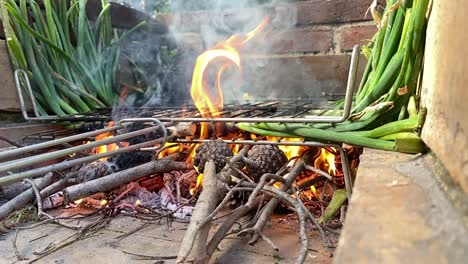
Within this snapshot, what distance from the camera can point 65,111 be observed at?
7.02 feet

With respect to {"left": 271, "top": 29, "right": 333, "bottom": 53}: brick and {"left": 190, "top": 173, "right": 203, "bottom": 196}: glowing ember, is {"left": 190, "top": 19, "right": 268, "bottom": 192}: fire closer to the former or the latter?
{"left": 271, "top": 29, "right": 333, "bottom": 53}: brick

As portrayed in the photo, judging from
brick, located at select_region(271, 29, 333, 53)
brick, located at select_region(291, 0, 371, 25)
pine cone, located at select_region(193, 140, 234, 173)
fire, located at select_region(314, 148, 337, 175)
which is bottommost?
fire, located at select_region(314, 148, 337, 175)

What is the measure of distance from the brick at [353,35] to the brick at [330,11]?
0.06m

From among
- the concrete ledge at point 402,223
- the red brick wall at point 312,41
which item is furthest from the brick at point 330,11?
the concrete ledge at point 402,223

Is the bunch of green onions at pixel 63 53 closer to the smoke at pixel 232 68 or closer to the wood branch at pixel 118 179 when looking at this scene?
the smoke at pixel 232 68

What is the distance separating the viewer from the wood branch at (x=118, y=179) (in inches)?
58.6

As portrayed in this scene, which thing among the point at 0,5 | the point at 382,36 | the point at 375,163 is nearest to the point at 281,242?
the point at 375,163

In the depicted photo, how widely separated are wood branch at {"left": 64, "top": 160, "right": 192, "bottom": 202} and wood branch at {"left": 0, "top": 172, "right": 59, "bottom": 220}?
0.41 ft

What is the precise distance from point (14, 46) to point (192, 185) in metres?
1.19

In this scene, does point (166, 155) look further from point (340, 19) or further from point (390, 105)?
point (340, 19)

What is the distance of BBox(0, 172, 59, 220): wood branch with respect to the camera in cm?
136

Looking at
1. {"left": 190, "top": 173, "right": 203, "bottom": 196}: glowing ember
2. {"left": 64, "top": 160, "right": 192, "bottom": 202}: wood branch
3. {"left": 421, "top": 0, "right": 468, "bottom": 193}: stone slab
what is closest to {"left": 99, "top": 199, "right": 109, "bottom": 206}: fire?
{"left": 64, "top": 160, "right": 192, "bottom": 202}: wood branch

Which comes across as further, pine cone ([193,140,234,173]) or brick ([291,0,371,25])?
brick ([291,0,371,25])

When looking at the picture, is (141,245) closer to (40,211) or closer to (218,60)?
(40,211)
